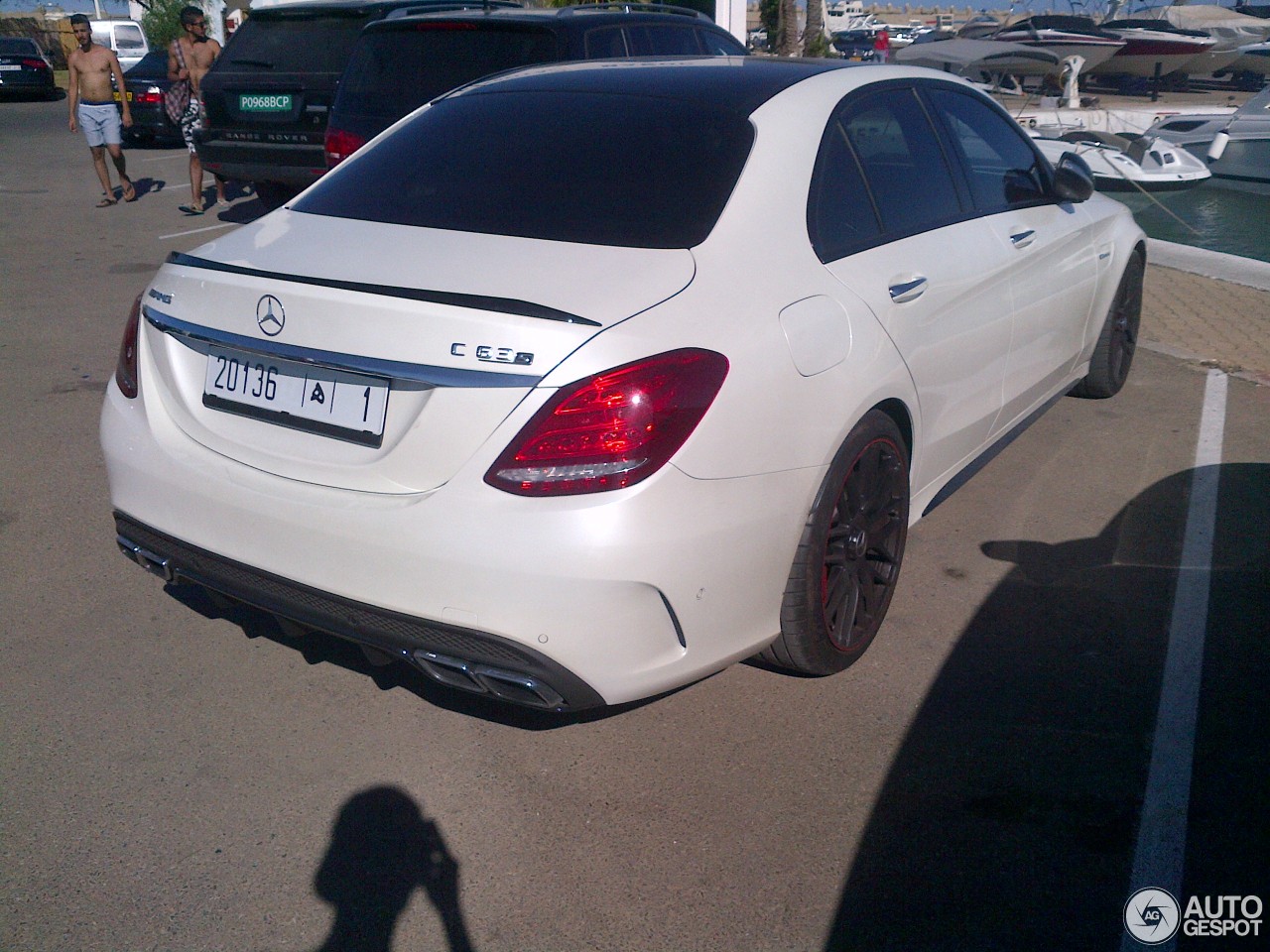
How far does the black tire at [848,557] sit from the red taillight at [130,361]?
1791 millimetres

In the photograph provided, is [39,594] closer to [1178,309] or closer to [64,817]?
[64,817]

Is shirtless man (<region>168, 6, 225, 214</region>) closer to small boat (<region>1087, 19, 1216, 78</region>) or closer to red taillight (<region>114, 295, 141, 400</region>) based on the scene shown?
red taillight (<region>114, 295, 141, 400</region>)

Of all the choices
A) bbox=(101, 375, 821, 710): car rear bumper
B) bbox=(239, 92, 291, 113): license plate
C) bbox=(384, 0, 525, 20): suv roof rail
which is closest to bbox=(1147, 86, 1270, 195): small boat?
bbox=(384, 0, 525, 20): suv roof rail

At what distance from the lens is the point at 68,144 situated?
1905cm

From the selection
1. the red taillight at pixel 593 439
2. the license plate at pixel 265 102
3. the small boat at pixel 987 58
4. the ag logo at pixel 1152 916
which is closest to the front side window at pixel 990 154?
the red taillight at pixel 593 439

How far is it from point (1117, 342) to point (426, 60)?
4.32 m

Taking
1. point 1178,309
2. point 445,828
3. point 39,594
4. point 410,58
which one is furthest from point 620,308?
point 1178,309

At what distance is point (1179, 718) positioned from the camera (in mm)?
3117

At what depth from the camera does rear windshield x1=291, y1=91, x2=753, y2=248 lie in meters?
2.92

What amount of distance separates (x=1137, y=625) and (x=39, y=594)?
11.8 feet

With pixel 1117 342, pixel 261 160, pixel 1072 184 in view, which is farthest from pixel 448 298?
pixel 261 160

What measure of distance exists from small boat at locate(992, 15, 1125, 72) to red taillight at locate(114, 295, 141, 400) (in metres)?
29.9

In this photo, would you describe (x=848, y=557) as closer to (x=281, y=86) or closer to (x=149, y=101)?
(x=281, y=86)

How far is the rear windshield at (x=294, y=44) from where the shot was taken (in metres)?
8.81
